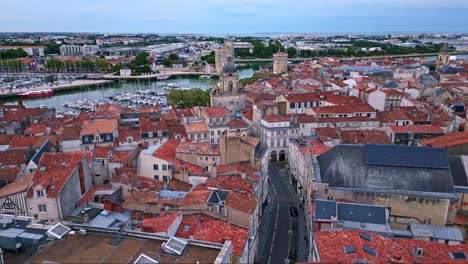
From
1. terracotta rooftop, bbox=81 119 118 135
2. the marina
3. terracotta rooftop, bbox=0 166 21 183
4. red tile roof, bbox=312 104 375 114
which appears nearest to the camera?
terracotta rooftop, bbox=0 166 21 183

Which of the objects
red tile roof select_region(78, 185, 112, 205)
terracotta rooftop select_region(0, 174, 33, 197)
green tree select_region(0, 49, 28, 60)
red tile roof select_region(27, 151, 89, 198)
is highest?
green tree select_region(0, 49, 28, 60)

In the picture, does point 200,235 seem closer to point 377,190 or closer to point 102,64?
point 377,190

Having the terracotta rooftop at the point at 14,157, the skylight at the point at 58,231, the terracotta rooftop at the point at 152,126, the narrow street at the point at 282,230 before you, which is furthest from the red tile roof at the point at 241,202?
the terracotta rooftop at the point at 14,157

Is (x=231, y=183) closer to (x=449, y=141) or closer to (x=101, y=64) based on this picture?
(x=449, y=141)

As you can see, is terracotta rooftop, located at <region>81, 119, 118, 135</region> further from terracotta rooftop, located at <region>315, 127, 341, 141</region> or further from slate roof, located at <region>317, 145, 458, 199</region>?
slate roof, located at <region>317, 145, 458, 199</region>

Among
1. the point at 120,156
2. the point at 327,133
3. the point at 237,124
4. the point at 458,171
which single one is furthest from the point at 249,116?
the point at 458,171

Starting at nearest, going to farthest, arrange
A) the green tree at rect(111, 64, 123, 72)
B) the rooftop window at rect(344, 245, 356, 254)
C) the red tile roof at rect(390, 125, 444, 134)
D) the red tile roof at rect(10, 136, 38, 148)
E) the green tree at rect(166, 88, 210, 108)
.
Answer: the rooftop window at rect(344, 245, 356, 254), the red tile roof at rect(10, 136, 38, 148), the red tile roof at rect(390, 125, 444, 134), the green tree at rect(166, 88, 210, 108), the green tree at rect(111, 64, 123, 72)

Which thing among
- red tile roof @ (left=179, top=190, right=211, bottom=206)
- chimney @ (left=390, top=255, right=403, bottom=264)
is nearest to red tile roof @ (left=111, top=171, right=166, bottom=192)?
red tile roof @ (left=179, top=190, right=211, bottom=206)
